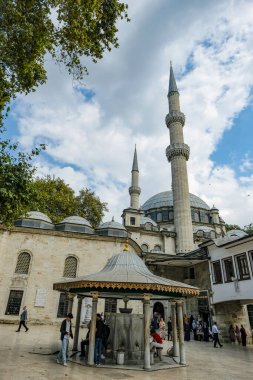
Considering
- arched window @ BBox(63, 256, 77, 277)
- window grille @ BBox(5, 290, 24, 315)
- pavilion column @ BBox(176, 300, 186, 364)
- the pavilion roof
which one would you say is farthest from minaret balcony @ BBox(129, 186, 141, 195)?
pavilion column @ BBox(176, 300, 186, 364)

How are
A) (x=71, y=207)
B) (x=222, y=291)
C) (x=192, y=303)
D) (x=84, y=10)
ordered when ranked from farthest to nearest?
1. (x=71, y=207)
2. (x=192, y=303)
3. (x=222, y=291)
4. (x=84, y=10)

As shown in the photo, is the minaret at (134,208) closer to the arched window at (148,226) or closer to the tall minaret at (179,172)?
the arched window at (148,226)

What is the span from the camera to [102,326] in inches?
295

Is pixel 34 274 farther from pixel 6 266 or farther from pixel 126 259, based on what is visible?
pixel 126 259

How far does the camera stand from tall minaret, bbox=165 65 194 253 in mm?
28484

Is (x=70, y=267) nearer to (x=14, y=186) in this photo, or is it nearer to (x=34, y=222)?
(x=34, y=222)

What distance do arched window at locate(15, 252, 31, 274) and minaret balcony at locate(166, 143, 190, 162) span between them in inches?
776

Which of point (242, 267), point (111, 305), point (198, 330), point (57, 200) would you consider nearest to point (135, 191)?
point (57, 200)

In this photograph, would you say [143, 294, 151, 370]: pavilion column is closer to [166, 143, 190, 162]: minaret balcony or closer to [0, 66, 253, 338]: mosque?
[0, 66, 253, 338]: mosque

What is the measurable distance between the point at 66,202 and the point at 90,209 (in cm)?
332

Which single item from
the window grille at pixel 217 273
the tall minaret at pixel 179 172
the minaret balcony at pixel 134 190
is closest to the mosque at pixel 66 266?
the window grille at pixel 217 273

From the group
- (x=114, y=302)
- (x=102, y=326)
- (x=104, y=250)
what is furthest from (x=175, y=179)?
(x=102, y=326)

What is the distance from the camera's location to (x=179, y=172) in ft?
97.7

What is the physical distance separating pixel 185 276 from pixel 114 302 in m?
7.04
